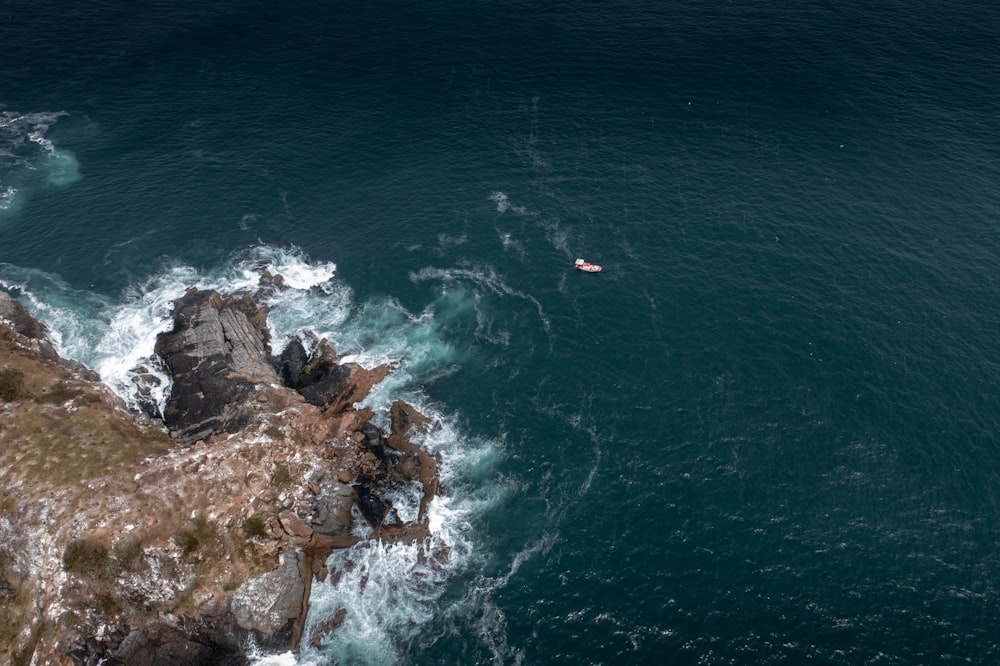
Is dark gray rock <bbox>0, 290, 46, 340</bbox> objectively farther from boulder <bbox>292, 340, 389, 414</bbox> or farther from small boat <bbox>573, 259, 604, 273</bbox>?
small boat <bbox>573, 259, 604, 273</bbox>

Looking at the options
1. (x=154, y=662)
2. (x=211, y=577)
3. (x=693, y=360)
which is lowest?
(x=154, y=662)

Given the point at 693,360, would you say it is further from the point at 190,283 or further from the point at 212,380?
the point at 190,283

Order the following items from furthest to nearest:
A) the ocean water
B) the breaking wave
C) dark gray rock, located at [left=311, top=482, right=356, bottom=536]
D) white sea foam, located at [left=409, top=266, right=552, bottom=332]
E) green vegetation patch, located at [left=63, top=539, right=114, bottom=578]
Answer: the breaking wave → white sea foam, located at [left=409, top=266, right=552, bottom=332] → dark gray rock, located at [left=311, top=482, right=356, bottom=536] → the ocean water → green vegetation patch, located at [left=63, top=539, right=114, bottom=578]

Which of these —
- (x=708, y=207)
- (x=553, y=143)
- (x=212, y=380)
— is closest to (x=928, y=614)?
(x=708, y=207)

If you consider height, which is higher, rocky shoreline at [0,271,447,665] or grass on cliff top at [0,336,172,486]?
grass on cliff top at [0,336,172,486]

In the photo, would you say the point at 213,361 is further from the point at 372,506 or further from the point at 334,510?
the point at 372,506

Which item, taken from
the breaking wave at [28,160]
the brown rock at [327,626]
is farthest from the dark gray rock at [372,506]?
the breaking wave at [28,160]

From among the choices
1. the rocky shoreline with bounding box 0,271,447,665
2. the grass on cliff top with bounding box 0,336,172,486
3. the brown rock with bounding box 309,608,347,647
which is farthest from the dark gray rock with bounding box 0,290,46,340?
the brown rock with bounding box 309,608,347,647
